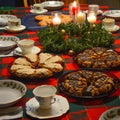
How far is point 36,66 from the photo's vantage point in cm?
169

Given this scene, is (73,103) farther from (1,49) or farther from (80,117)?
(1,49)

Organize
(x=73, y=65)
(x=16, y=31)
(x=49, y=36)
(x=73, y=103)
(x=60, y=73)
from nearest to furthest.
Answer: (x=73, y=103)
(x=60, y=73)
(x=73, y=65)
(x=49, y=36)
(x=16, y=31)

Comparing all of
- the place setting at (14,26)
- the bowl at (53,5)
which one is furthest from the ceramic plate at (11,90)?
the bowl at (53,5)

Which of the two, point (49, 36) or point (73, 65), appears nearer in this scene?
point (73, 65)

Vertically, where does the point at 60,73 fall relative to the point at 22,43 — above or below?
below

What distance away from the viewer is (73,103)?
139cm

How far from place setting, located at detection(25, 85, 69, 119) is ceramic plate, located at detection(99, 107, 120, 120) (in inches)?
6.7

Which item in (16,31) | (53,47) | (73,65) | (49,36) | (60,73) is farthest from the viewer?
(16,31)

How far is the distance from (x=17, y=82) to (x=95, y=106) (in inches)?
15.0

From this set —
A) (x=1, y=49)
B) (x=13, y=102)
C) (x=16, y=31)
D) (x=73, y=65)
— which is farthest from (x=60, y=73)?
(x=16, y=31)

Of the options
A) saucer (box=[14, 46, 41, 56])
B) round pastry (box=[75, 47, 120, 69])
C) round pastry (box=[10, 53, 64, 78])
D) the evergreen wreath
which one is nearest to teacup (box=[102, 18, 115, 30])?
the evergreen wreath

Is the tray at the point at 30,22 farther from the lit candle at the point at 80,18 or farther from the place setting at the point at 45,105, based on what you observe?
the place setting at the point at 45,105

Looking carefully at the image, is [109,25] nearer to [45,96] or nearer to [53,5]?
[53,5]

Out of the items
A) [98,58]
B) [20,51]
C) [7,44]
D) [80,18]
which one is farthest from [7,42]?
[98,58]
